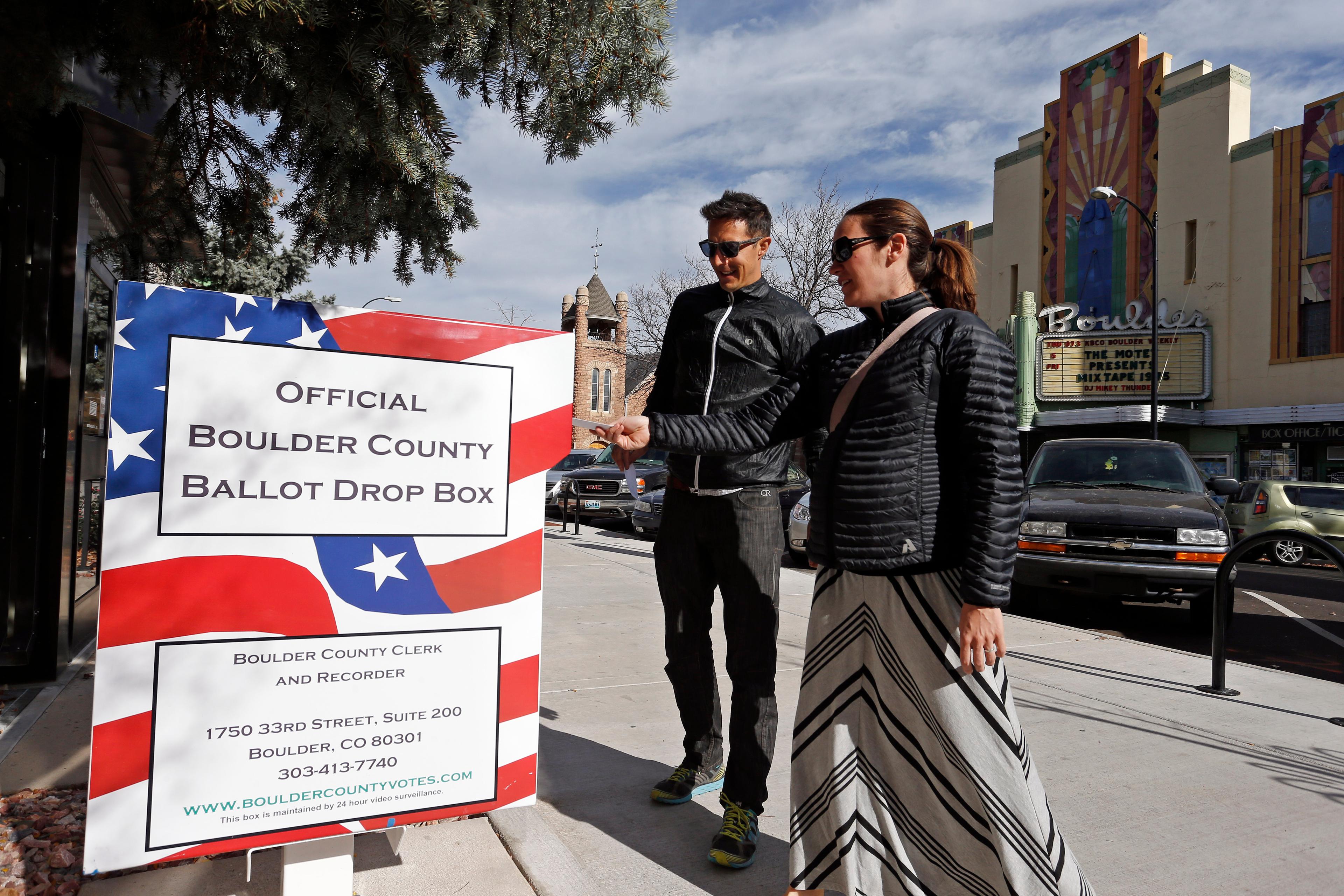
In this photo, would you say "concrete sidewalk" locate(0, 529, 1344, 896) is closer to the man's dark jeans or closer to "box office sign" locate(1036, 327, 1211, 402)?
the man's dark jeans

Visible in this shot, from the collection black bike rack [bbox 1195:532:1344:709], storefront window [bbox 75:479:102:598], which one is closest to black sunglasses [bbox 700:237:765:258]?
black bike rack [bbox 1195:532:1344:709]

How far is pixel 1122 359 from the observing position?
27.0 m

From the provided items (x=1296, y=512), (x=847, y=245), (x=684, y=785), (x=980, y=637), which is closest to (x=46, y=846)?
(x=684, y=785)

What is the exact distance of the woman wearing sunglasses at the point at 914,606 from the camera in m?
2.07

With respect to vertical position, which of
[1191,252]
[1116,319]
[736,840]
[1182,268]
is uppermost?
[1191,252]

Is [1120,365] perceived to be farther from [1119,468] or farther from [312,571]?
[312,571]

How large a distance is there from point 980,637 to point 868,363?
753 mm

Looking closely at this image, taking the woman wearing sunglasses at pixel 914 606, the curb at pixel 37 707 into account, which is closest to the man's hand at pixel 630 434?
the woman wearing sunglasses at pixel 914 606

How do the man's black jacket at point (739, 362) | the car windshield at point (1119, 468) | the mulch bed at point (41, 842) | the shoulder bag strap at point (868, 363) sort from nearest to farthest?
the shoulder bag strap at point (868, 363)
the mulch bed at point (41, 842)
the man's black jacket at point (739, 362)
the car windshield at point (1119, 468)

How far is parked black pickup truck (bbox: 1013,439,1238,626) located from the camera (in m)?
7.08

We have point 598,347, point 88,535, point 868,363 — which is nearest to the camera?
point 868,363

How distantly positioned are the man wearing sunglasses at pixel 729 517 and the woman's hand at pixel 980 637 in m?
0.94

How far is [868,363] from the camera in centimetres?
232

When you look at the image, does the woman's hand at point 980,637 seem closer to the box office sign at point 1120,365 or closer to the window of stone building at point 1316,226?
the box office sign at point 1120,365
